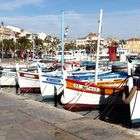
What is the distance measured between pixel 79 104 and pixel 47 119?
288 inches

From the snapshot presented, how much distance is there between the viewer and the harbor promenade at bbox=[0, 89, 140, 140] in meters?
9.78

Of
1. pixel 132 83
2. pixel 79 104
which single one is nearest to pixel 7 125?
pixel 132 83

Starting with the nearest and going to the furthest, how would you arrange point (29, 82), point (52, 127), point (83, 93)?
1. point (52, 127)
2. point (83, 93)
3. point (29, 82)

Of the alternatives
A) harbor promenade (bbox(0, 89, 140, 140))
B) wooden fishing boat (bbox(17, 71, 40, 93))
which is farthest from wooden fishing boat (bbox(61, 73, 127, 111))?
wooden fishing boat (bbox(17, 71, 40, 93))

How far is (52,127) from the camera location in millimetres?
10977

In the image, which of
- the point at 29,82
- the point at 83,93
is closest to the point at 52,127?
the point at 83,93

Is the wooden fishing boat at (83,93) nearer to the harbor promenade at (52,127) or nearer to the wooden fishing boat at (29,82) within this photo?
the harbor promenade at (52,127)

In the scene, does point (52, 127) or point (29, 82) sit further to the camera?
point (29, 82)

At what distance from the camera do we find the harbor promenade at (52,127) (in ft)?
32.1

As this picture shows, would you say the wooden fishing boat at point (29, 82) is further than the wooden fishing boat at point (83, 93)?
Yes

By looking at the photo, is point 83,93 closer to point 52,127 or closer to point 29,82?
point 52,127

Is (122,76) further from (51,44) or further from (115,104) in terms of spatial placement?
(51,44)

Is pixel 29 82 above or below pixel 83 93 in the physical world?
below

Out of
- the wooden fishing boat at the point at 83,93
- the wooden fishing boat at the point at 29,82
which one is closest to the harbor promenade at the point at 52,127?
the wooden fishing boat at the point at 83,93
